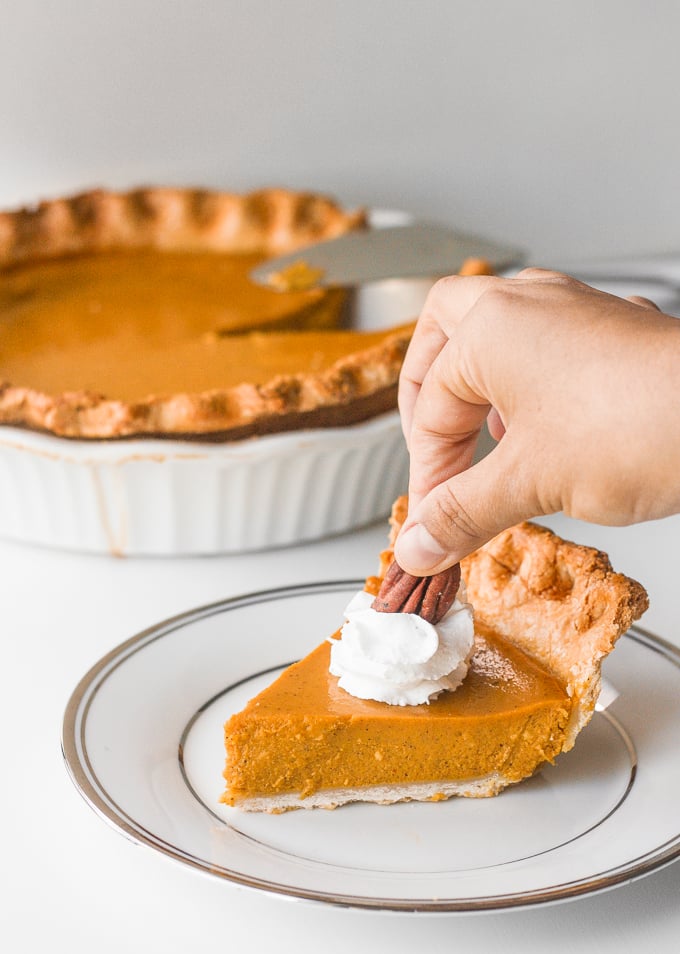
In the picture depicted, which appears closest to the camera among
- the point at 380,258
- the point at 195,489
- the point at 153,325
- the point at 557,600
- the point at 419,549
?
the point at 419,549

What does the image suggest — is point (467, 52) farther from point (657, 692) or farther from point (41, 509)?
point (657, 692)

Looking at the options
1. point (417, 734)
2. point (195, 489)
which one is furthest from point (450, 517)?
point (195, 489)

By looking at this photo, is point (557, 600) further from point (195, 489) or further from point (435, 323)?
point (195, 489)

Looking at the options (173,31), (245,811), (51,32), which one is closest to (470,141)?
(173,31)

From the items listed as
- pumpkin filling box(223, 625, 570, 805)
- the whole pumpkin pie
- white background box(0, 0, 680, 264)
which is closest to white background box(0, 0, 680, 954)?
white background box(0, 0, 680, 264)

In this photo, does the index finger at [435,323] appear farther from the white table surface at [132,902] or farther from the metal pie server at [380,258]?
the metal pie server at [380,258]

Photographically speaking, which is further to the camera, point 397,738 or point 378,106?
point 378,106

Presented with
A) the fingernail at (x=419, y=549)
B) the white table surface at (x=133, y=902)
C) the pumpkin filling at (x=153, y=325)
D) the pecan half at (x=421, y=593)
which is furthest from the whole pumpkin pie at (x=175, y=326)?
the fingernail at (x=419, y=549)
